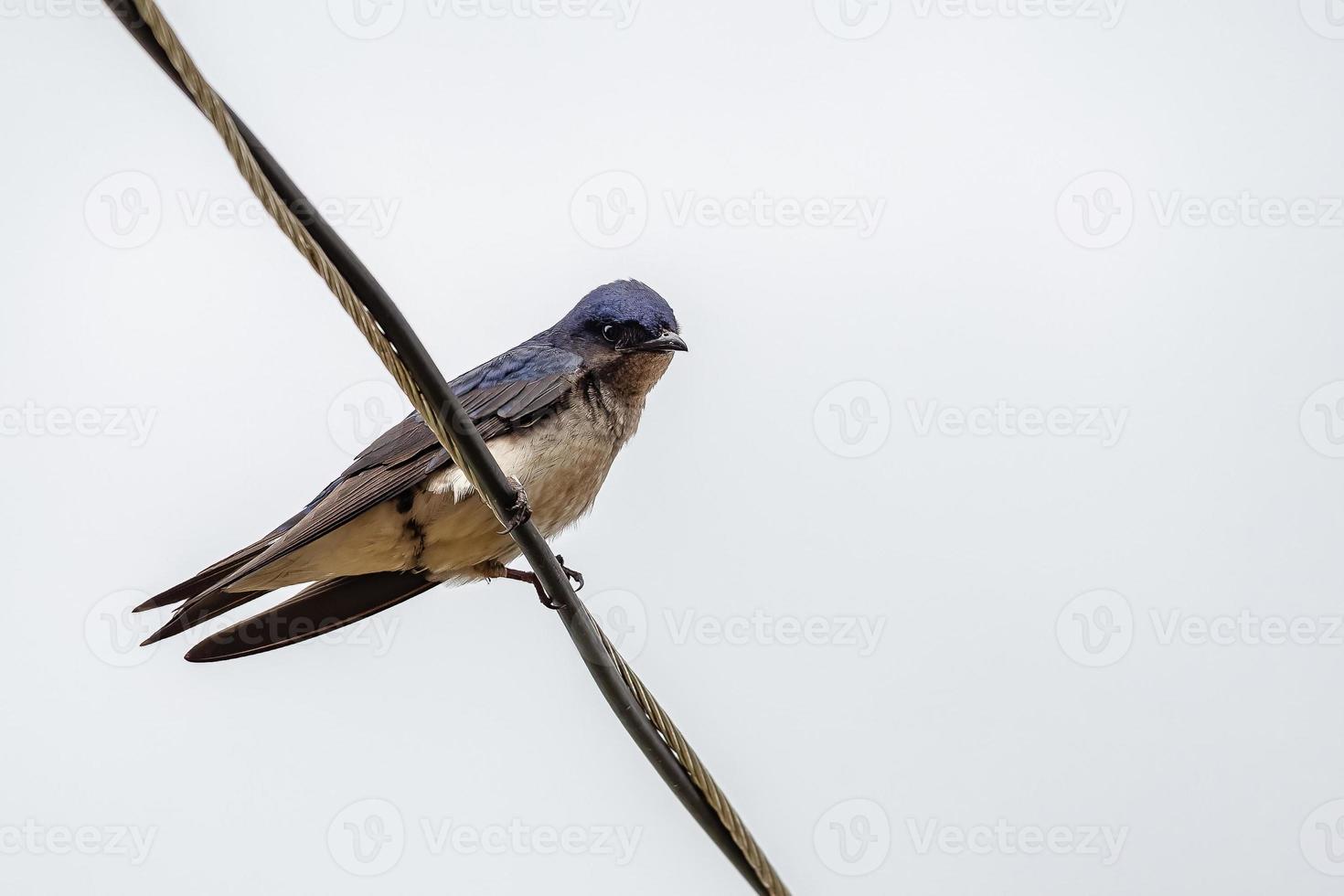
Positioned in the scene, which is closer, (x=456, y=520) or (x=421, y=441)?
(x=456, y=520)

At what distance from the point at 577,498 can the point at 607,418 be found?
0.38 meters

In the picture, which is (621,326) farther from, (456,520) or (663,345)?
(456,520)

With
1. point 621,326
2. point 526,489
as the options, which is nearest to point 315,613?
point 526,489

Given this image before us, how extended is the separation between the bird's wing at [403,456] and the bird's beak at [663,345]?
29 cm

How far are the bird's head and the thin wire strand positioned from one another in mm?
2552

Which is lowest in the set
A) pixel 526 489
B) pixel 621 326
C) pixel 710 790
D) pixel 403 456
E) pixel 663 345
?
pixel 710 790

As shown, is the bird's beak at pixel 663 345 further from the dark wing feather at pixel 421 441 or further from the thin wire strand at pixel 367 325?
the thin wire strand at pixel 367 325

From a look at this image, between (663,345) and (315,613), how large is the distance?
191 centimetres

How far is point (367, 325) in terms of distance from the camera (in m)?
2.89

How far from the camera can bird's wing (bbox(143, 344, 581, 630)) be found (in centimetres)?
519

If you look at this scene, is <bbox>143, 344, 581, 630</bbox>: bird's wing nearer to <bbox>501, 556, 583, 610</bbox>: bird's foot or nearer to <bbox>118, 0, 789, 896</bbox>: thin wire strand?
<bbox>501, 556, 583, 610</bbox>: bird's foot

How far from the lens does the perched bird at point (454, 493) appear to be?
→ 17.5 feet

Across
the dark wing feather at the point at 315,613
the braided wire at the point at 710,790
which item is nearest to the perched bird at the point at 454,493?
the dark wing feather at the point at 315,613

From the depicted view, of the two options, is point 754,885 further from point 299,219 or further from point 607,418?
point 607,418
